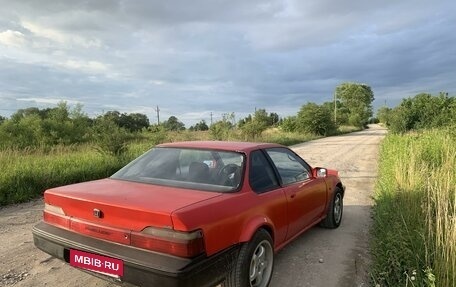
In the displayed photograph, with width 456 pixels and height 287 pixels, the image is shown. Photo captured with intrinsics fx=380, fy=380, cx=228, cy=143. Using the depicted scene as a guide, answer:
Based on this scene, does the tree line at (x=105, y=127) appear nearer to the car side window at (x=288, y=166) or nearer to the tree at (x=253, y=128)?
the tree at (x=253, y=128)

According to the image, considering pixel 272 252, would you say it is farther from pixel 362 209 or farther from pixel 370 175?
pixel 370 175

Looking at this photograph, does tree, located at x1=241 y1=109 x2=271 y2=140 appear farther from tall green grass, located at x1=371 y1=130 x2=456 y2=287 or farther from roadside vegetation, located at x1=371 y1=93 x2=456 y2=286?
tall green grass, located at x1=371 y1=130 x2=456 y2=287

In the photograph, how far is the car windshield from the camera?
371 cm

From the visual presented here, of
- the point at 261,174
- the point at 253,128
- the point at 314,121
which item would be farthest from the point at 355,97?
the point at 261,174

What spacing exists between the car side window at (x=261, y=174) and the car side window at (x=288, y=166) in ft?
0.68

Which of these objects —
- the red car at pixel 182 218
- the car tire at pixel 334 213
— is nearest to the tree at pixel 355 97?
the car tire at pixel 334 213

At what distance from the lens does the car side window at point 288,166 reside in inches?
181

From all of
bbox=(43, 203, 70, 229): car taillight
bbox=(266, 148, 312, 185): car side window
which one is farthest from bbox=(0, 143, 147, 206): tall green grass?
bbox=(266, 148, 312, 185): car side window

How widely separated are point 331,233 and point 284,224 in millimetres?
1960

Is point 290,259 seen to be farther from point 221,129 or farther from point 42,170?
point 221,129

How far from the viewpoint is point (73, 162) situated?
34.1ft

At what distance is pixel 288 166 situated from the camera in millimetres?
4949

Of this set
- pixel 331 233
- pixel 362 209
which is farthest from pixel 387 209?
pixel 362 209

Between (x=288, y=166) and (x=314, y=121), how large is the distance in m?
40.1
